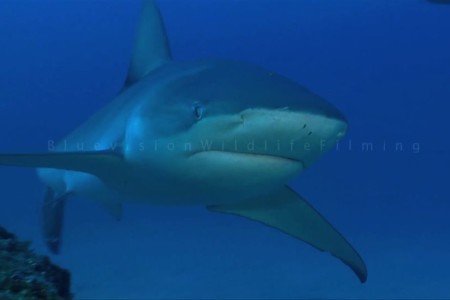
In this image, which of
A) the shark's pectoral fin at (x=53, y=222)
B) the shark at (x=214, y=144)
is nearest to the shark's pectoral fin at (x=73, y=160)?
the shark at (x=214, y=144)

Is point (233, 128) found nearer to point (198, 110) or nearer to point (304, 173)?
point (198, 110)

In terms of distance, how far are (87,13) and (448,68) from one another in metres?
44.5

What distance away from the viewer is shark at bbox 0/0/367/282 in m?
2.66

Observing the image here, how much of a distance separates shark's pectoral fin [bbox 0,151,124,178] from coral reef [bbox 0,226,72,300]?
1.74 ft

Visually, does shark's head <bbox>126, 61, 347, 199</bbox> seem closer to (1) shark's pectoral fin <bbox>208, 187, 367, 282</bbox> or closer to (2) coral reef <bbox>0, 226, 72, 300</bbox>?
(2) coral reef <bbox>0, 226, 72, 300</bbox>

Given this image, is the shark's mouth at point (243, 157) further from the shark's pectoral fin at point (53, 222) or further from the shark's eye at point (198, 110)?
the shark's pectoral fin at point (53, 222)

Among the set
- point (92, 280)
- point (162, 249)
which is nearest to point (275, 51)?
point (162, 249)

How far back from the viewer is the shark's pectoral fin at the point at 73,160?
10.1 ft

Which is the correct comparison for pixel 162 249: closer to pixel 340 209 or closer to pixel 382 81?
pixel 340 209

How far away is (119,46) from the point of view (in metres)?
74.1

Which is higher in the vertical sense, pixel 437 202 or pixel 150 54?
pixel 437 202

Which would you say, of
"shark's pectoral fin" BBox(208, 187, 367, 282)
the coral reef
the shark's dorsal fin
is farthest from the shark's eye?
the shark's dorsal fin

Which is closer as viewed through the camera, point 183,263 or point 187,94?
point 187,94

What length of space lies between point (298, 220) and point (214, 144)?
5.56ft
